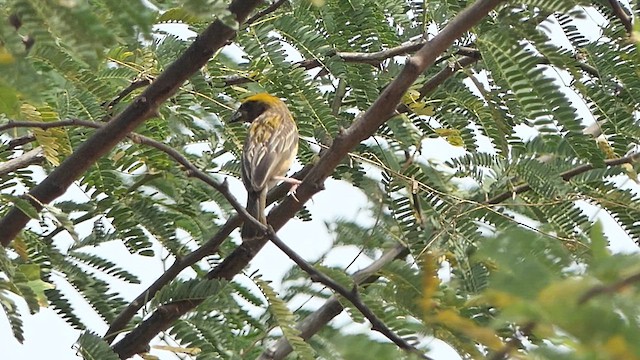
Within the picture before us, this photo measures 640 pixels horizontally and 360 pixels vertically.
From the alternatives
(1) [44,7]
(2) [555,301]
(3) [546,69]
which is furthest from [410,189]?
(2) [555,301]

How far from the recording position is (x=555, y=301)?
2.81 feet

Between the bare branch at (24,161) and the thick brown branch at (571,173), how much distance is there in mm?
1406

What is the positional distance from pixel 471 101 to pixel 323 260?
676 millimetres

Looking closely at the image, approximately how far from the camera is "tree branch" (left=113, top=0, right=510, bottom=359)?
2.00 meters

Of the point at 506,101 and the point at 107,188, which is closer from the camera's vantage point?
the point at 506,101

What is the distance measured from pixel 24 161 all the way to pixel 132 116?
3.03 ft

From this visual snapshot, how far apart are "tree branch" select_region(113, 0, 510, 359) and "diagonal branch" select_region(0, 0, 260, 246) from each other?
0.34 meters

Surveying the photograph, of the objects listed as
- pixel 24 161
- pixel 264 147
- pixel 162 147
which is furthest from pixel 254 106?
pixel 162 147

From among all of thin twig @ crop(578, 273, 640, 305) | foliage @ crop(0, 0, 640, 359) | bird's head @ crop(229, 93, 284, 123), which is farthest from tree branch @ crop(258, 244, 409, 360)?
thin twig @ crop(578, 273, 640, 305)

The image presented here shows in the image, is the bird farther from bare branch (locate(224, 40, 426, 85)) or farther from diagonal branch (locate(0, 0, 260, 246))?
diagonal branch (locate(0, 0, 260, 246))

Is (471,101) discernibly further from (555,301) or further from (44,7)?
(555,301)

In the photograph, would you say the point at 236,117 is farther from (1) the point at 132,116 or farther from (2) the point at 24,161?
(1) the point at 132,116

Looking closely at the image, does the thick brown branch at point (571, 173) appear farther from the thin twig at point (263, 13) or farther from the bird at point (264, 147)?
the thin twig at point (263, 13)

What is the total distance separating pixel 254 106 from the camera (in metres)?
4.13
